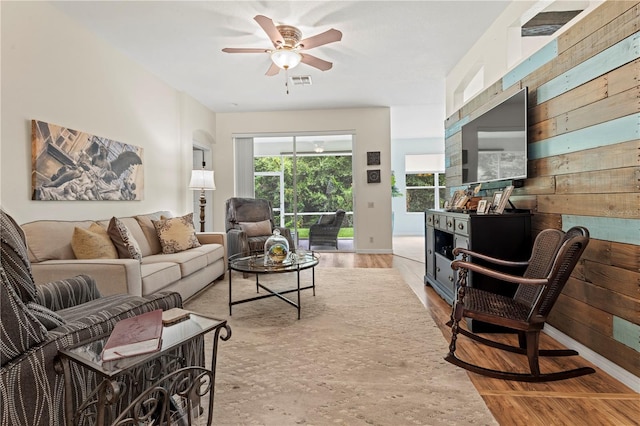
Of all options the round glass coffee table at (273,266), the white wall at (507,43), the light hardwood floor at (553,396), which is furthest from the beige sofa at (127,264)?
the white wall at (507,43)

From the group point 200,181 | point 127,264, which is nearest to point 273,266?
point 127,264

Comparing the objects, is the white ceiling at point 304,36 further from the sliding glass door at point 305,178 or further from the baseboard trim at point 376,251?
the baseboard trim at point 376,251

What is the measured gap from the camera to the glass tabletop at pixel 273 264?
9.39 feet

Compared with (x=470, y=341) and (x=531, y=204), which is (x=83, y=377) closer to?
(x=470, y=341)

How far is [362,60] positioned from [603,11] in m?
2.63

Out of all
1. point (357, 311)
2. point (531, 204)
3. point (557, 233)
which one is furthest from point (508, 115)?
point (357, 311)

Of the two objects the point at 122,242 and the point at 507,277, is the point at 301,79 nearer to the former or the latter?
the point at 122,242

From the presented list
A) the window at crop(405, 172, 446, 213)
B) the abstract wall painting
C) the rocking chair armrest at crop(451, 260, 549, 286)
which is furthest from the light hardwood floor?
the window at crop(405, 172, 446, 213)

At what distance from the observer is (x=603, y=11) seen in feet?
6.47

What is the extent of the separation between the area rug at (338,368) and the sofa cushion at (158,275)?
436mm

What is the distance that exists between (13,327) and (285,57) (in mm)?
3094

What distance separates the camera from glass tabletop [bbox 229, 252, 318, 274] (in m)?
2.86

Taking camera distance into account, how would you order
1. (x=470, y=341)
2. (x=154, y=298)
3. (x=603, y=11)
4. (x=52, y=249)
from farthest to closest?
(x=52, y=249) → (x=470, y=341) → (x=603, y=11) → (x=154, y=298)

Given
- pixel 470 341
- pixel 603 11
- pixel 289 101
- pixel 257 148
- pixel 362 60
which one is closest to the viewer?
pixel 603 11
